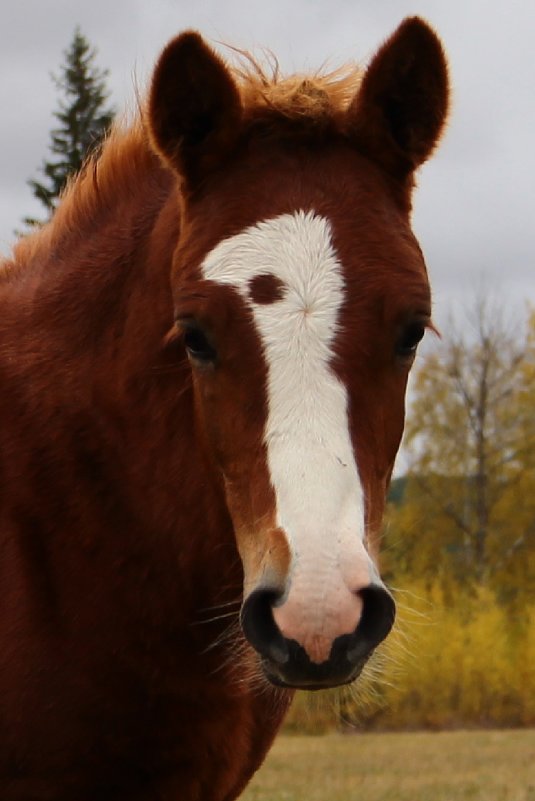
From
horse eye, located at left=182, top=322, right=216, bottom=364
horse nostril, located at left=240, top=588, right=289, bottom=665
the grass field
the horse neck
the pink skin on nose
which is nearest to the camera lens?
the pink skin on nose

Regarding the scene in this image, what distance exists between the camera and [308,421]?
328 cm

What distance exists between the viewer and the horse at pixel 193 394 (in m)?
3.44

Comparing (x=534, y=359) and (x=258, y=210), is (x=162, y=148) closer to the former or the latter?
(x=258, y=210)

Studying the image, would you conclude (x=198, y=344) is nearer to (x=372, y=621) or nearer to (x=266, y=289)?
(x=266, y=289)

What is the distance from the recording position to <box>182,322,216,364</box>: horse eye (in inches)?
140

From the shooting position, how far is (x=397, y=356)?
3.59 metres

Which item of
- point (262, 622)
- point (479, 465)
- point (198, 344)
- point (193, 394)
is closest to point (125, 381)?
point (193, 394)

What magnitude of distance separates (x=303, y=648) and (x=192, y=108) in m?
1.88

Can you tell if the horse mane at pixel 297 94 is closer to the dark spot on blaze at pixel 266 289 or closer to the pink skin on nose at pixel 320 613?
the dark spot on blaze at pixel 266 289

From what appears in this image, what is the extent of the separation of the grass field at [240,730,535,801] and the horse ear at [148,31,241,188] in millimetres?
8834

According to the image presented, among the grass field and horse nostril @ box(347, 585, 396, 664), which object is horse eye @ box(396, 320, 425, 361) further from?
the grass field

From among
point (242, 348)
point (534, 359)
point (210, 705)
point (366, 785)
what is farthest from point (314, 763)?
point (534, 359)

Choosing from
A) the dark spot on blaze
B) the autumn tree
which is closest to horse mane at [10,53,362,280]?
the dark spot on blaze

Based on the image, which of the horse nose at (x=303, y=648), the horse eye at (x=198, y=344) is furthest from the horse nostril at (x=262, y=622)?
the horse eye at (x=198, y=344)
